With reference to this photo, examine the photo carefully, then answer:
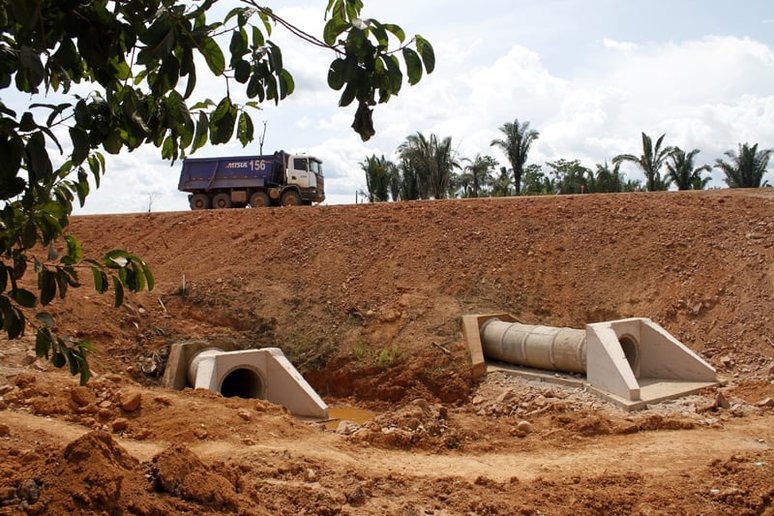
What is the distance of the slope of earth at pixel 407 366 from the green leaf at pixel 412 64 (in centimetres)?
324

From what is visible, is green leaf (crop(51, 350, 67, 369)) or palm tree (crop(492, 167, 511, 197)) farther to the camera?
palm tree (crop(492, 167, 511, 197))

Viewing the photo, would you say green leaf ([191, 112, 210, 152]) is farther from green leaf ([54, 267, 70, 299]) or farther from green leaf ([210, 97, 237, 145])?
green leaf ([54, 267, 70, 299])

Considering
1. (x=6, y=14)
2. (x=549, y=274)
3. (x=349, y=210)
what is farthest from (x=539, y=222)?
(x=6, y=14)

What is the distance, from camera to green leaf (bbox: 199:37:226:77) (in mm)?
2686

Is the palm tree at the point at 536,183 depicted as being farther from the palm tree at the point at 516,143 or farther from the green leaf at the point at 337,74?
the green leaf at the point at 337,74

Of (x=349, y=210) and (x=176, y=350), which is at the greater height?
(x=349, y=210)

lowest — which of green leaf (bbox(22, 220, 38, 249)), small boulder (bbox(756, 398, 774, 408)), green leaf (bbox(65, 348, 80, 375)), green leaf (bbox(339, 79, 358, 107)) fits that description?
small boulder (bbox(756, 398, 774, 408))

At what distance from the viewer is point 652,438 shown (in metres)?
9.48

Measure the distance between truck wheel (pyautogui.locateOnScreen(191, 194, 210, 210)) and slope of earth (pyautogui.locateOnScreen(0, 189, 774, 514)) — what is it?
3.58 metres

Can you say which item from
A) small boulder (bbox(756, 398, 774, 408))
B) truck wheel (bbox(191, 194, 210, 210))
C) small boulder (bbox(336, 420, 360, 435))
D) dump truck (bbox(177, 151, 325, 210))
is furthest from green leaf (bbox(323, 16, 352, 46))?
truck wheel (bbox(191, 194, 210, 210))

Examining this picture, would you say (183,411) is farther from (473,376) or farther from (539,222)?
(539,222)

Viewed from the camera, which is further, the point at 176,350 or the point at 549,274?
the point at 549,274

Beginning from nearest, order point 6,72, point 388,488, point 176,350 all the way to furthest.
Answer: point 6,72, point 388,488, point 176,350

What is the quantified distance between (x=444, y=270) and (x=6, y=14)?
47.1ft
